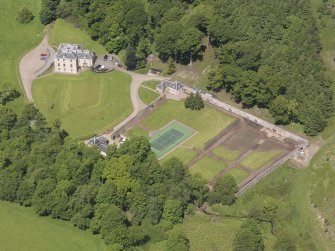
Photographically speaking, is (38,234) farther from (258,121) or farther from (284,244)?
(258,121)

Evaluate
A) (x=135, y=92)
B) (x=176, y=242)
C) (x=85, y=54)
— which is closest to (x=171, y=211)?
(x=176, y=242)

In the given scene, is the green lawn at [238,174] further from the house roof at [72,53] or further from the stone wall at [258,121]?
the house roof at [72,53]

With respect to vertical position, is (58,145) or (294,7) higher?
(294,7)

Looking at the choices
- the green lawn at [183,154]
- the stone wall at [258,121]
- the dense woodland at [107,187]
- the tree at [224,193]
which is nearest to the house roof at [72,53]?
the dense woodland at [107,187]

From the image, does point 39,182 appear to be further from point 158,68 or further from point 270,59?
point 270,59

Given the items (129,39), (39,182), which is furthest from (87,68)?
(39,182)

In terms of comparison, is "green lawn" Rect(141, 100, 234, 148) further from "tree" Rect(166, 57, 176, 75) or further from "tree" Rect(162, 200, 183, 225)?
"tree" Rect(162, 200, 183, 225)
